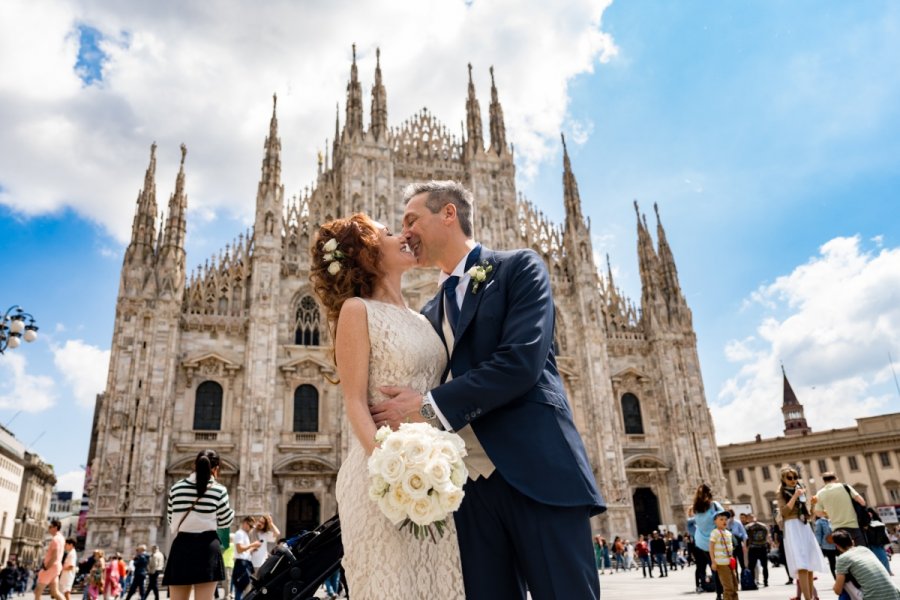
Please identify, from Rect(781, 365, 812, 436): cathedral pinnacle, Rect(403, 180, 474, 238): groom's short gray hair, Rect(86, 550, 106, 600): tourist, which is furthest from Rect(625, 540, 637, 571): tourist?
Rect(781, 365, 812, 436): cathedral pinnacle

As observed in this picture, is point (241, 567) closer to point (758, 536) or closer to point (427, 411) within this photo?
point (758, 536)

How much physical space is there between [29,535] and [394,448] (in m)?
69.4

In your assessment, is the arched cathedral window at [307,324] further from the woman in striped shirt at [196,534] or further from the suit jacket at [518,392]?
the suit jacket at [518,392]

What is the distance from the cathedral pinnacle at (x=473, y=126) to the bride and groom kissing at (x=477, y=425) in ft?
92.8

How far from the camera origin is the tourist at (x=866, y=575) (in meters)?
5.57

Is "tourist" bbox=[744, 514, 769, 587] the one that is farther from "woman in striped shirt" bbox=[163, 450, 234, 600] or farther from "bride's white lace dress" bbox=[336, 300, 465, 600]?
"bride's white lace dress" bbox=[336, 300, 465, 600]

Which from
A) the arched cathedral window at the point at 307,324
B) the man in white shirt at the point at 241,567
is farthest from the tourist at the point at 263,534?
the arched cathedral window at the point at 307,324

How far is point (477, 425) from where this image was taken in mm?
2648

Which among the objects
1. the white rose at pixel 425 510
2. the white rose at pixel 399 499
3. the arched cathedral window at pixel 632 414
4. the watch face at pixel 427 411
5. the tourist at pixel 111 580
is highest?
the arched cathedral window at pixel 632 414

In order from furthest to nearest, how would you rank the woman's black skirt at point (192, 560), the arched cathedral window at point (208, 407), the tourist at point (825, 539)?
the arched cathedral window at point (208, 407), the tourist at point (825, 539), the woman's black skirt at point (192, 560)

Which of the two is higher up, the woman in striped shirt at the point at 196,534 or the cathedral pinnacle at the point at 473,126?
the cathedral pinnacle at the point at 473,126

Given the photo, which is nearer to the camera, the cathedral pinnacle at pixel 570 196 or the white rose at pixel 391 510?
the white rose at pixel 391 510

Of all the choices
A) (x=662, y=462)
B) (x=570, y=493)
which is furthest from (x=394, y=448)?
(x=662, y=462)

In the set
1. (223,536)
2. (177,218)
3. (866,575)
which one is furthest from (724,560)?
(177,218)
